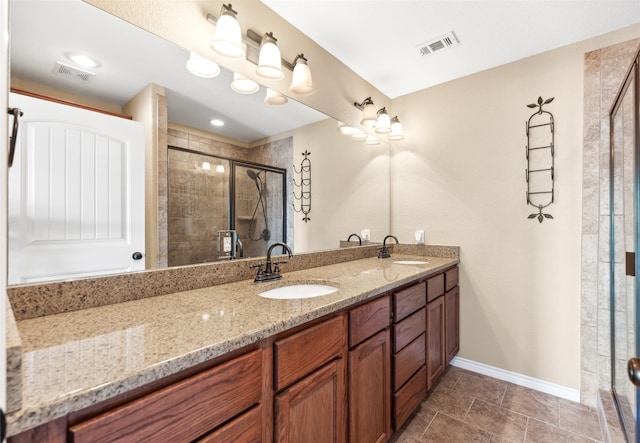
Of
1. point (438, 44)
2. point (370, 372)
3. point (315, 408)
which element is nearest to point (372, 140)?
point (438, 44)

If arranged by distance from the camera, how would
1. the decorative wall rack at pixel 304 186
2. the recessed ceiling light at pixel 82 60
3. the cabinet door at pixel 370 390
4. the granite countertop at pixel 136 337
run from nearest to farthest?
the granite countertop at pixel 136 337
the recessed ceiling light at pixel 82 60
the cabinet door at pixel 370 390
the decorative wall rack at pixel 304 186

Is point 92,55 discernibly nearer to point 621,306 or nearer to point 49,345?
point 49,345

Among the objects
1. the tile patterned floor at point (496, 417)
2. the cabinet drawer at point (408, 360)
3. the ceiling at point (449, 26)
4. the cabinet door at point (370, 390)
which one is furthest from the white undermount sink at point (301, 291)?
the ceiling at point (449, 26)

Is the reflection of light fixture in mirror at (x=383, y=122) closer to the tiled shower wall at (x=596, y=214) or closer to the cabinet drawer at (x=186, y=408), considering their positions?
the tiled shower wall at (x=596, y=214)

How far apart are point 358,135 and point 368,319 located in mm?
1639

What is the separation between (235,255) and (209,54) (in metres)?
1.00

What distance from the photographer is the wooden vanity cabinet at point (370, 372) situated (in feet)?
4.07

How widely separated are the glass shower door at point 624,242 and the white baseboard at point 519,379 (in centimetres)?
26

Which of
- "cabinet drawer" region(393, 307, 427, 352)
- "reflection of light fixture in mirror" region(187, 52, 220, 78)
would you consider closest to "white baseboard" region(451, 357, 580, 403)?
"cabinet drawer" region(393, 307, 427, 352)

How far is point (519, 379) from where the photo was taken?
218 cm

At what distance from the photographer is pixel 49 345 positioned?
2.39 feet

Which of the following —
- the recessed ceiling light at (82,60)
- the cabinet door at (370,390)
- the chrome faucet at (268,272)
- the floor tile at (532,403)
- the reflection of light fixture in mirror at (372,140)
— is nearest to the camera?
the recessed ceiling light at (82,60)

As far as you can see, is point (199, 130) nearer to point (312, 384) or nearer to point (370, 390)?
A: point (312, 384)

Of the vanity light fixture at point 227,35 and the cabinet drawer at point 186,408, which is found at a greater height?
the vanity light fixture at point 227,35
